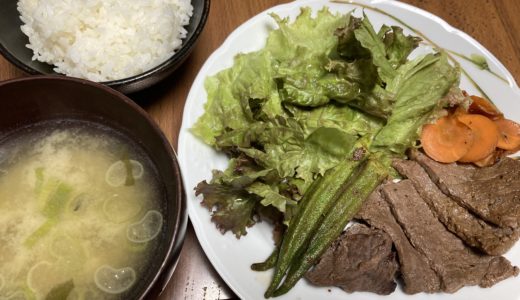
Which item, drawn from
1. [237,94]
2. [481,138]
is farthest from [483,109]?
[237,94]

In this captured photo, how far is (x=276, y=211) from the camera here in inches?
78.7

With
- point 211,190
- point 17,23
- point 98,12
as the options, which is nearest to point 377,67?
point 211,190

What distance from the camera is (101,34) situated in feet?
6.70

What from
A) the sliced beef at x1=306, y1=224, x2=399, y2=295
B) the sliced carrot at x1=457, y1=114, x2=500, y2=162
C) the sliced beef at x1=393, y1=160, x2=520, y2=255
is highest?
the sliced carrot at x1=457, y1=114, x2=500, y2=162

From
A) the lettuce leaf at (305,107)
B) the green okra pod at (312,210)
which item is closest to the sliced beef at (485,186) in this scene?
the lettuce leaf at (305,107)

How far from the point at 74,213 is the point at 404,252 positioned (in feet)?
4.08

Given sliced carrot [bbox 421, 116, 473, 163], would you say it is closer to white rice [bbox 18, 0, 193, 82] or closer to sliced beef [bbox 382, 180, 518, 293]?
sliced beef [bbox 382, 180, 518, 293]

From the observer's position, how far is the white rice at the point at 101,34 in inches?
78.5

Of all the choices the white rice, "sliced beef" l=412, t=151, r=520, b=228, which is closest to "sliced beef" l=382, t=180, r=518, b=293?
"sliced beef" l=412, t=151, r=520, b=228

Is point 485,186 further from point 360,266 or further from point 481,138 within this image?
point 360,266

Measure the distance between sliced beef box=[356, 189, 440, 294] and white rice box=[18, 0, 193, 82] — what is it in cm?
107

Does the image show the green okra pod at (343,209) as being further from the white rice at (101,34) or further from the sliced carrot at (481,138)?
the white rice at (101,34)

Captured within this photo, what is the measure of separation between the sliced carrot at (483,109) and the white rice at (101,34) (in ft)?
4.39

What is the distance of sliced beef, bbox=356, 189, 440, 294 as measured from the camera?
1890mm
